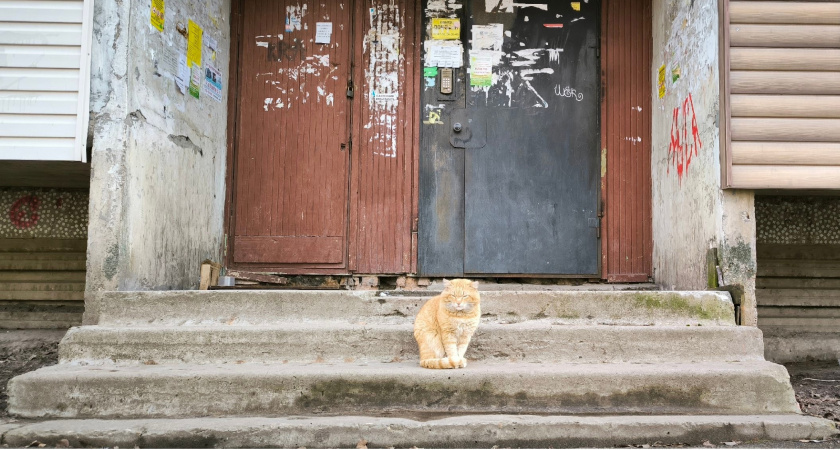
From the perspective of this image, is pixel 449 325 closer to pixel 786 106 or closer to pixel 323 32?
pixel 786 106

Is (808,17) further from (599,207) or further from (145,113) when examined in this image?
(145,113)

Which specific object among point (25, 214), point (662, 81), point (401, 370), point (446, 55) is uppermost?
point (446, 55)

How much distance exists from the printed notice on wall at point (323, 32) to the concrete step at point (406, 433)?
354cm

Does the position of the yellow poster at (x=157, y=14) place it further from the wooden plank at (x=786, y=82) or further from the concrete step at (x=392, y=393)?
the wooden plank at (x=786, y=82)

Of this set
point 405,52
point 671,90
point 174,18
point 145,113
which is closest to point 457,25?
point 405,52

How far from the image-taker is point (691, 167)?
4.38 meters

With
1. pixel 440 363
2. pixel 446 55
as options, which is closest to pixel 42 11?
pixel 446 55

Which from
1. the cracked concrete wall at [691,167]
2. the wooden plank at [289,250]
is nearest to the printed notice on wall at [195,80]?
the wooden plank at [289,250]

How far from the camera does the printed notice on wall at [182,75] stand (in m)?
4.50

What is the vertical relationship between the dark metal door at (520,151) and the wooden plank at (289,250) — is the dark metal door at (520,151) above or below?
above

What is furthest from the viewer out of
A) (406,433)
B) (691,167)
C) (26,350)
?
(26,350)

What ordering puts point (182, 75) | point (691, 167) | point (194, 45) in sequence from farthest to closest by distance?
point (194, 45)
point (182, 75)
point (691, 167)

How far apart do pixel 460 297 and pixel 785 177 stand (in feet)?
7.92

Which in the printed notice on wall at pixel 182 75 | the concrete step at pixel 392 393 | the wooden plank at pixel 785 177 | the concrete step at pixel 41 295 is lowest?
the concrete step at pixel 392 393
